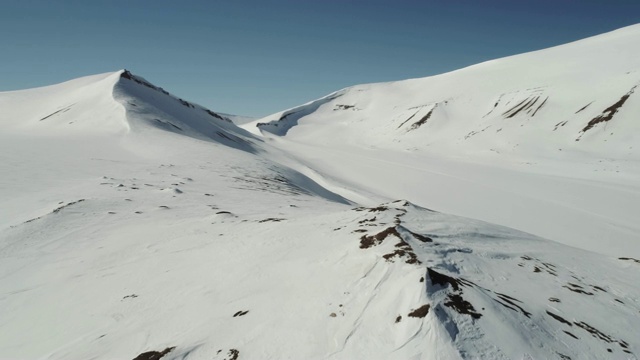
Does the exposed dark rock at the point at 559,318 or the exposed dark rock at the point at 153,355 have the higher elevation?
the exposed dark rock at the point at 559,318

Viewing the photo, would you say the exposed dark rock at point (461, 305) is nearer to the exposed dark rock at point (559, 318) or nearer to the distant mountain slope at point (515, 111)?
the exposed dark rock at point (559, 318)

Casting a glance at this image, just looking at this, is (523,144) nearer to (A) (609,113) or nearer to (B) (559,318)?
(A) (609,113)

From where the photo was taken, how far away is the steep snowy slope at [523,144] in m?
21.4

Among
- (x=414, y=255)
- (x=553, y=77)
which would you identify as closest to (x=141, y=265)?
(x=414, y=255)

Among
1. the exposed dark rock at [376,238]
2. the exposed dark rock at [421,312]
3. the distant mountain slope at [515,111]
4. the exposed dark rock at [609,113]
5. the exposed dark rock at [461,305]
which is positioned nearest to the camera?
the exposed dark rock at [421,312]

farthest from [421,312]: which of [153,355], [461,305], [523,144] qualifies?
[523,144]

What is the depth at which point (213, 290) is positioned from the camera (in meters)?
7.10

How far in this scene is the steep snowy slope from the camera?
842 inches

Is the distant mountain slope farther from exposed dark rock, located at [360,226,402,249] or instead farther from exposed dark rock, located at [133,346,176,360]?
exposed dark rock, located at [133,346,176,360]

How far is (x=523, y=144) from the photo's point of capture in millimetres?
45375

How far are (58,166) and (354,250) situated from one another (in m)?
18.8

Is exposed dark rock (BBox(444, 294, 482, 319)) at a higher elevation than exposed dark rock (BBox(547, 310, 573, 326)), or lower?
higher

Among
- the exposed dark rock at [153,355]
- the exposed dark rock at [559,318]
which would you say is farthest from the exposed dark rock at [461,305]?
the exposed dark rock at [153,355]

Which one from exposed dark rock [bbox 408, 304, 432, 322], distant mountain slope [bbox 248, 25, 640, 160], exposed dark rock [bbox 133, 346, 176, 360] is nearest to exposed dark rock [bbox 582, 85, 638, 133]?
distant mountain slope [bbox 248, 25, 640, 160]
